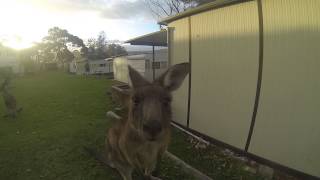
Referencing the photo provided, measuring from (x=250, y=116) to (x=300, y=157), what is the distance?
A: 1.62 metres

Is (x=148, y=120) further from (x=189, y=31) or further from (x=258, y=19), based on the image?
(x=189, y=31)

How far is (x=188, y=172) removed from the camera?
24.6ft

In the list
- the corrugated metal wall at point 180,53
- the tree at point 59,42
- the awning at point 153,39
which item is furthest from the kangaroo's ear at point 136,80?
the tree at point 59,42

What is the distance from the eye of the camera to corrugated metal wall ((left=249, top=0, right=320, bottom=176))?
23.0 ft

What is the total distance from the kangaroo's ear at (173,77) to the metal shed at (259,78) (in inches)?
144

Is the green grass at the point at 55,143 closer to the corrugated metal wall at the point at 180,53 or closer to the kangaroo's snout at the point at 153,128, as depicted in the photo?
the corrugated metal wall at the point at 180,53

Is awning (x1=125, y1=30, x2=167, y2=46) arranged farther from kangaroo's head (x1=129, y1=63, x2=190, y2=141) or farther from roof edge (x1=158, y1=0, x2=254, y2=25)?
kangaroo's head (x1=129, y1=63, x2=190, y2=141)

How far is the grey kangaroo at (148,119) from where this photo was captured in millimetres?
3645

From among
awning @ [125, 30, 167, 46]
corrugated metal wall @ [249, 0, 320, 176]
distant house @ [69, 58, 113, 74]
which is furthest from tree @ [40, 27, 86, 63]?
corrugated metal wall @ [249, 0, 320, 176]

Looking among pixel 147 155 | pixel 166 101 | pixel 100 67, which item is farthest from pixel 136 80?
pixel 100 67

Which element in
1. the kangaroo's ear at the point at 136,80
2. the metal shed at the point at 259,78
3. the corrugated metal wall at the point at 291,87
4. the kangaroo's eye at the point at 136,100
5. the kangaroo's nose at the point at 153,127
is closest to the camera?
the kangaroo's nose at the point at 153,127

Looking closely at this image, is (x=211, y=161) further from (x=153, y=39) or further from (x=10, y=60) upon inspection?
(x=10, y=60)

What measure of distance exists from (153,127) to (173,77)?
0.68m

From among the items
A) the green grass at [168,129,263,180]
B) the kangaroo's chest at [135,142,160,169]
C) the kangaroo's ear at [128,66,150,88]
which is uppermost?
the kangaroo's ear at [128,66,150,88]
